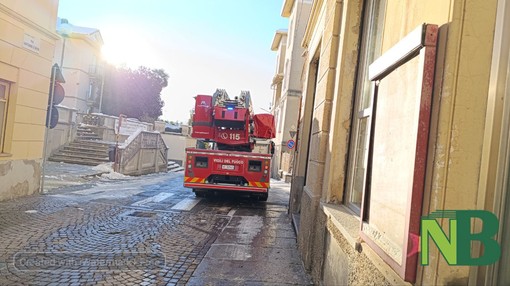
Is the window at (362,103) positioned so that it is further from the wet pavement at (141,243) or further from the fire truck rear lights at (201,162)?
the fire truck rear lights at (201,162)

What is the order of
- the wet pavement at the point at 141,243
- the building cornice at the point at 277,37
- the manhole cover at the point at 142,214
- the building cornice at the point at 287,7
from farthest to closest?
1. the building cornice at the point at 277,37
2. the building cornice at the point at 287,7
3. the manhole cover at the point at 142,214
4. the wet pavement at the point at 141,243

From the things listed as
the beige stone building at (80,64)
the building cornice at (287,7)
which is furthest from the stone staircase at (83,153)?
the beige stone building at (80,64)

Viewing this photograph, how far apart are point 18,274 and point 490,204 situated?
4.63 metres

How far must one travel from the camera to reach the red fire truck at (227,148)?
10664 millimetres

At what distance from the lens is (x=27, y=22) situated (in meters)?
8.84

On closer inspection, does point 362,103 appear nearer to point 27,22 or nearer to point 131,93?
point 27,22

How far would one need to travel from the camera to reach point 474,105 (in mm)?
1722

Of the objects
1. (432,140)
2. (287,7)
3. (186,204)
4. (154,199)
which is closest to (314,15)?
(186,204)

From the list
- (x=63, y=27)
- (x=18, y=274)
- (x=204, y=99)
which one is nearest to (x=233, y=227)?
(x=18, y=274)

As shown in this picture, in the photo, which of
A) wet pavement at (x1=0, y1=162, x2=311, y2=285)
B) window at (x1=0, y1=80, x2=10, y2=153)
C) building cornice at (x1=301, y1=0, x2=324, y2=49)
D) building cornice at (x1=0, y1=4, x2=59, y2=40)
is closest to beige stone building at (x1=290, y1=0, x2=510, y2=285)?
wet pavement at (x1=0, y1=162, x2=311, y2=285)

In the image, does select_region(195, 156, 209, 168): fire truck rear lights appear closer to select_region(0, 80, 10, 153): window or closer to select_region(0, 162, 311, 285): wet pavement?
select_region(0, 162, 311, 285): wet pavement

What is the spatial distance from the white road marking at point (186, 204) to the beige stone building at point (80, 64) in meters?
32.1

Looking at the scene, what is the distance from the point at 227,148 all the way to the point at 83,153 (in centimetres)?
1077

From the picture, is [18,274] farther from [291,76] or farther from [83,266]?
[291,76]
